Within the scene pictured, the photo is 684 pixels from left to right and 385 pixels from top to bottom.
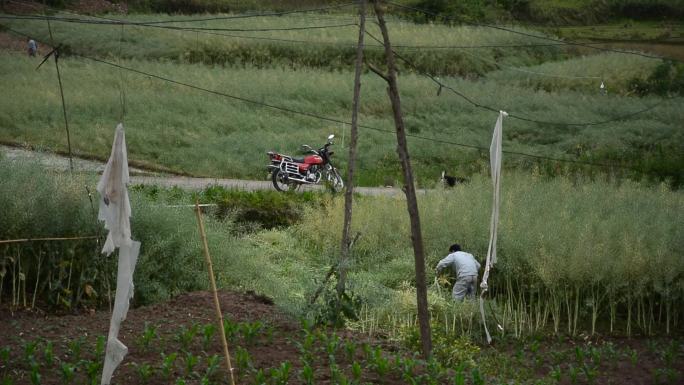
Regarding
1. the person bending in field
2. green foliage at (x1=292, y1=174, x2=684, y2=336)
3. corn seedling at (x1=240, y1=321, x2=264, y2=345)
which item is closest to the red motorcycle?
green foliage at (x1=292, y1=174, x2=684, y2=336)

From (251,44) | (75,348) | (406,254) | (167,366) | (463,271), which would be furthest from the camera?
(251,44)

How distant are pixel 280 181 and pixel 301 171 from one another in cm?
67

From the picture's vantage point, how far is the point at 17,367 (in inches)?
376

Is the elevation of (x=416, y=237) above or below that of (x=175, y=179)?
above

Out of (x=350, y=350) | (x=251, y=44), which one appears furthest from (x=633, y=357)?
(x=251, y=44)

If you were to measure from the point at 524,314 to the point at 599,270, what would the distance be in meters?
1.27

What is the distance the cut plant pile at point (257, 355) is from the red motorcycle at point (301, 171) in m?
10.8

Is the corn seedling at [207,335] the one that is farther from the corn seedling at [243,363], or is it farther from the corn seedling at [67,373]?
the corn seedling at [67,373]

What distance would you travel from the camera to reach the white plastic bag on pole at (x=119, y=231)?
8.48 metres

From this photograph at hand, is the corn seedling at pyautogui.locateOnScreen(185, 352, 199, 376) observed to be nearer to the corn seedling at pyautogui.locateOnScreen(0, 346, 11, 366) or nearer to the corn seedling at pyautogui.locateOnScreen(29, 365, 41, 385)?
the corn seedling at pyautogui.locateOnScreen(29, 365, 41, 385)

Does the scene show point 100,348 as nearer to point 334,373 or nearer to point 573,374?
point 334,373

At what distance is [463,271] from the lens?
49.5 ft

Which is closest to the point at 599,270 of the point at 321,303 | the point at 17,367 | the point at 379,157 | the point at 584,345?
the point at 584,345

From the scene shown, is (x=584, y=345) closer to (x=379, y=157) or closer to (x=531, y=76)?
(x=379, y=157)
